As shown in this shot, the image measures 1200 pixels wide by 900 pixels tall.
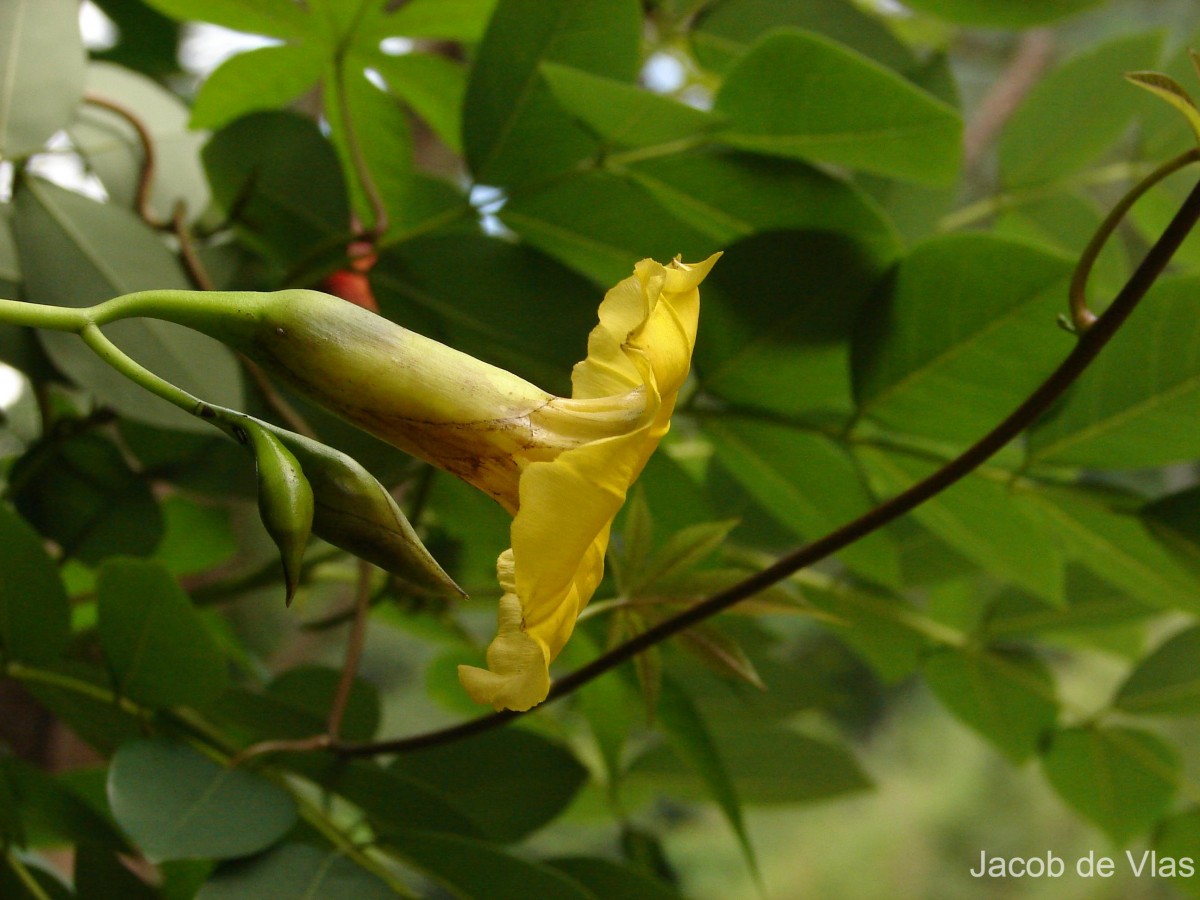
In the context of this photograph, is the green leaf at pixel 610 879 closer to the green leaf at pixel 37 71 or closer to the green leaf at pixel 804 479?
the green leaf at pixel 804 479

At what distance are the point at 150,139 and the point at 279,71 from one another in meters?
0.06

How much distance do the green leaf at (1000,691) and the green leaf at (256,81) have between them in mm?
397

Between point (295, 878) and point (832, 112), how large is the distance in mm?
306

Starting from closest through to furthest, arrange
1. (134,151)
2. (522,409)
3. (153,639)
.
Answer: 1. (522,409)
2. (153,639)
3. (134,151)

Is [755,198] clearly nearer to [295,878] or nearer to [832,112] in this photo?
[832,112]

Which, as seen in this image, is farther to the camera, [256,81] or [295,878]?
[256,81]

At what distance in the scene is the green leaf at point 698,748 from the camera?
386mm

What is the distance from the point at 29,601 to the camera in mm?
348

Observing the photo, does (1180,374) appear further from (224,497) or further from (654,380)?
(224,497)

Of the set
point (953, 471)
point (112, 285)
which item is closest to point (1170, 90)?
point (953, 471)

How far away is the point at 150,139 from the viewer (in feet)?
1.45

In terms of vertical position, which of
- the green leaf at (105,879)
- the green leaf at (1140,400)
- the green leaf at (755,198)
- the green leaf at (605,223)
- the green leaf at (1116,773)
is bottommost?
the green leaf at (1116,773)

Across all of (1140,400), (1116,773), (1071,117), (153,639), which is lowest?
(1116,773)

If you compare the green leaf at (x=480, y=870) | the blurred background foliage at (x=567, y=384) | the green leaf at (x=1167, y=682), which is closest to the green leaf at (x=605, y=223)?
the blurred background foliage at (x=567, y=384)
